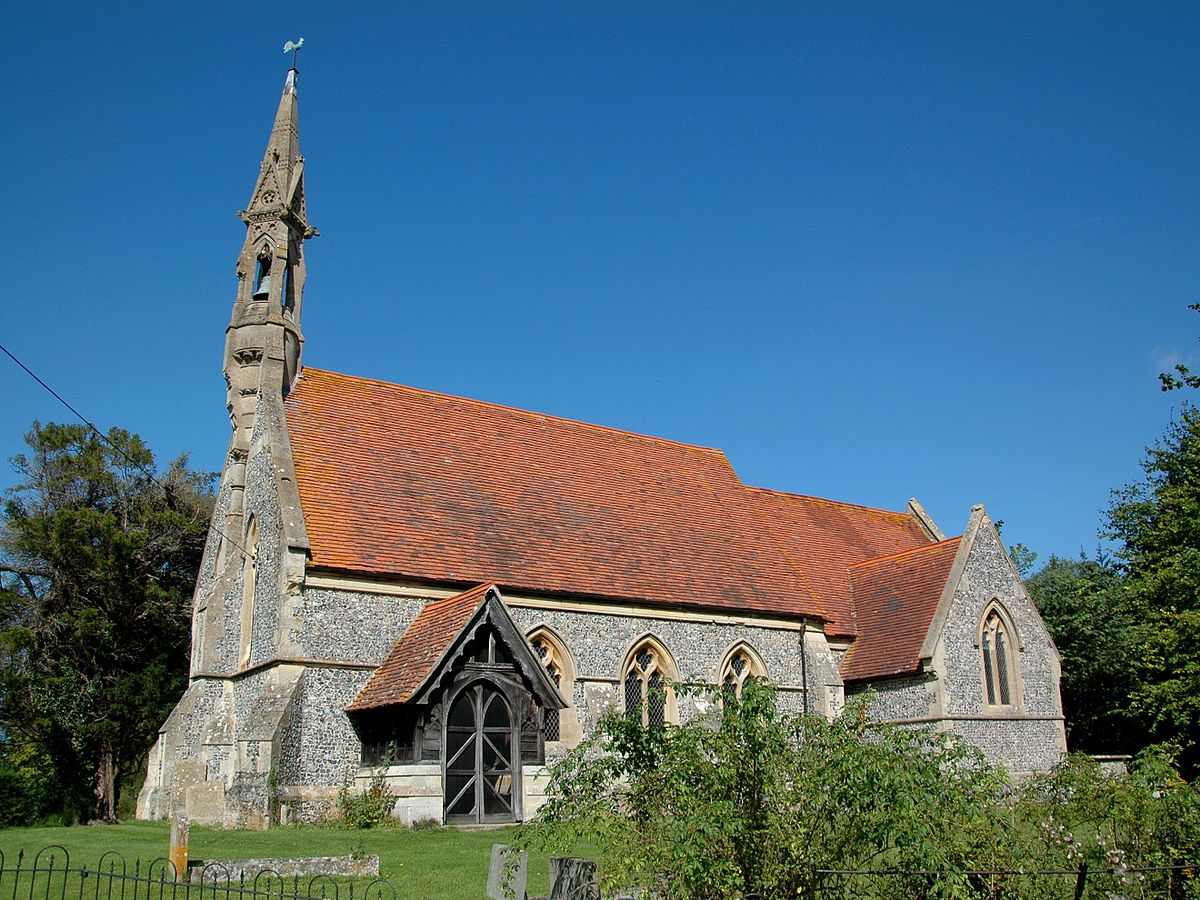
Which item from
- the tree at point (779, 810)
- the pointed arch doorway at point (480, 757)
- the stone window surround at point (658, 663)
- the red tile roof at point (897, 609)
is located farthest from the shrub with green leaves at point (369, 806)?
the red tile roof at point (897, 609)

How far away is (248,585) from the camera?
2098 centimetres

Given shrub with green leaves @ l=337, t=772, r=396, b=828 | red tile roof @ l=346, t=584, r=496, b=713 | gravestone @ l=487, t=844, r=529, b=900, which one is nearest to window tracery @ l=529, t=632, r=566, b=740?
red tile roof @ l=346, t=584, r=496, b=713

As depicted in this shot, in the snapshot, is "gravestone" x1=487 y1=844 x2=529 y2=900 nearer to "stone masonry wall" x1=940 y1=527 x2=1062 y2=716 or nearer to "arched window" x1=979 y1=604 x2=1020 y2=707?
"stone masonry wall" x1=940 y1=527 x2=1062 y2=716

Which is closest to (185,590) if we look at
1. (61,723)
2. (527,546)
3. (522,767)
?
(61,723)

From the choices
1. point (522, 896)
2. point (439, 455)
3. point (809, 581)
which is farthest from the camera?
point (809, 581)

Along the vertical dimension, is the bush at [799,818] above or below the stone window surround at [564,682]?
below

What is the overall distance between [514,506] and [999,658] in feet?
38.5

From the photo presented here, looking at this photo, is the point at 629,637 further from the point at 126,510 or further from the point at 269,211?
the point at 126,510

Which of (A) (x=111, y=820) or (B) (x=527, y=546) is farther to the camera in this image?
(A) (x=111, y=820)

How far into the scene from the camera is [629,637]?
69.7 ft

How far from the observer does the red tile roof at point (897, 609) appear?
23.1 meters

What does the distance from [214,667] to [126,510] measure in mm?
13712

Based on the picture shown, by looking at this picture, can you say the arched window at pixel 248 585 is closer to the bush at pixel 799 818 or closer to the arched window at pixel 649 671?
the arched window at pixel 649 671

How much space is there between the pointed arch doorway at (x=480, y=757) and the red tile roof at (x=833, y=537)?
33.2ft
